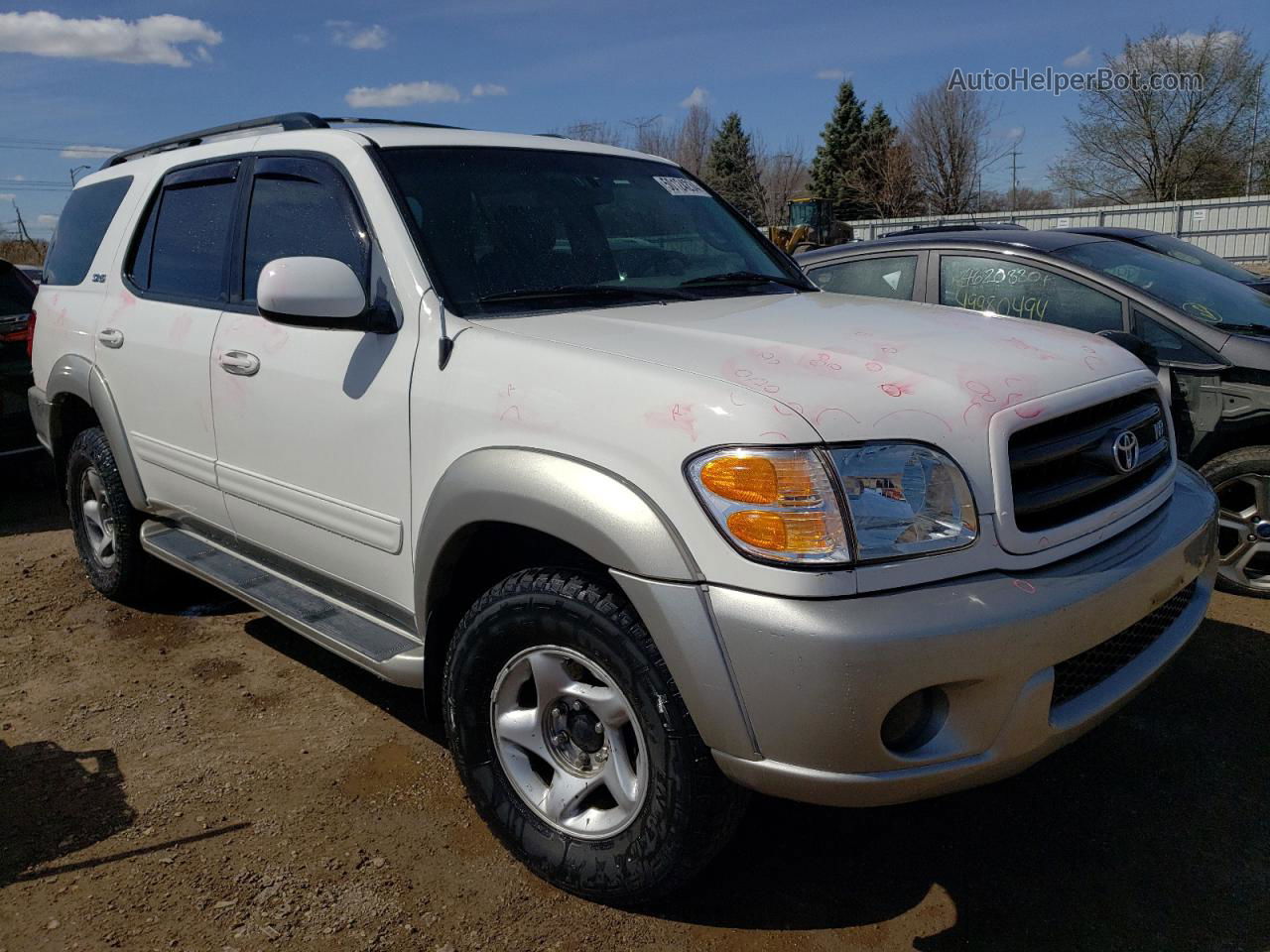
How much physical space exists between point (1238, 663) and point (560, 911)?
2.82 m

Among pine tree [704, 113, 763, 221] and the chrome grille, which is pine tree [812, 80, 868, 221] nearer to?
pine tree [704, 113, 763, 221]

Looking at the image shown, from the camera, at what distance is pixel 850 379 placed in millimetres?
2184

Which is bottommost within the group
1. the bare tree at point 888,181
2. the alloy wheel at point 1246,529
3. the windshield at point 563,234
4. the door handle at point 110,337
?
the alloy wheel at point 1246,529

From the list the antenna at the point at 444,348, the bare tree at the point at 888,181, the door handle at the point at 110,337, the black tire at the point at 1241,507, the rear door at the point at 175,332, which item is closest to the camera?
the antenna at the point at 444,348

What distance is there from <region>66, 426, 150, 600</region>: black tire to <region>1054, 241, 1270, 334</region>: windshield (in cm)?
460

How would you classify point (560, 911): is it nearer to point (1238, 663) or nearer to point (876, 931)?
point (876, 931)

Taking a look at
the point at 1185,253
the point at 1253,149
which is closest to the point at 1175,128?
the point at 1253,149

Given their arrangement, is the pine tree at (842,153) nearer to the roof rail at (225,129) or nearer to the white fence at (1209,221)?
the white fence at (1209,221)

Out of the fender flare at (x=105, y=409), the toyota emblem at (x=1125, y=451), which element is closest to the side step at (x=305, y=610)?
the fender flare at (x=105, y=409)

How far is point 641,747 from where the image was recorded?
2283mm

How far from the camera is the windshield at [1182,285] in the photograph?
15.5ft

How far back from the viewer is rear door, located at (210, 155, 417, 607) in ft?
9.21

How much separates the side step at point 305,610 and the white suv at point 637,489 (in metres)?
0.02

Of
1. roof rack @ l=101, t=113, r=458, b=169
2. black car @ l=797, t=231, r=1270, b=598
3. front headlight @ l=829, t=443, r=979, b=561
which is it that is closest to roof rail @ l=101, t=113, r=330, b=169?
roof rack @ l=101, t=113, r=458, b=169
